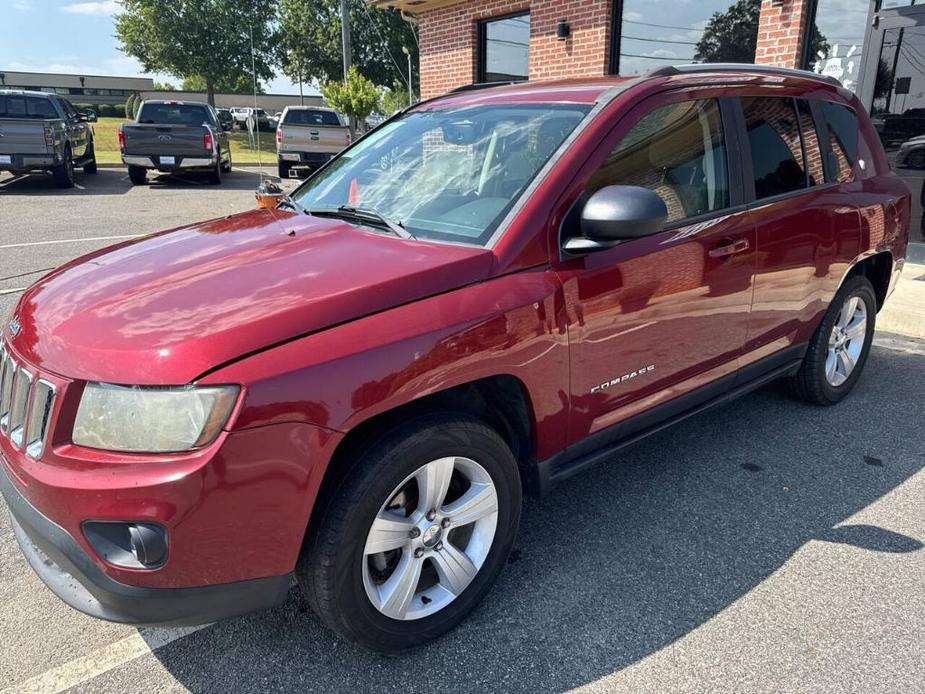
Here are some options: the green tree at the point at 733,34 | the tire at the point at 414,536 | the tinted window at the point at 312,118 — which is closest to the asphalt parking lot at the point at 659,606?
the tire at the point at 414,536

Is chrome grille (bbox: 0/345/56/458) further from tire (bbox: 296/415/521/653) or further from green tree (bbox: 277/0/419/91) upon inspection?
green tree (bbox: 277/0/419/91)

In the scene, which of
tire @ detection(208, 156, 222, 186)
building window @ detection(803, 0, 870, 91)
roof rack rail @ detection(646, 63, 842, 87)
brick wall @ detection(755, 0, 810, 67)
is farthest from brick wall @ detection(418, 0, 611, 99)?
tire @ detection(208, 156, 222, 186)

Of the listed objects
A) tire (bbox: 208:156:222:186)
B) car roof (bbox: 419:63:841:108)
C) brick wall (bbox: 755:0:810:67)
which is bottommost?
tire (bbox: 208:156:222:186)

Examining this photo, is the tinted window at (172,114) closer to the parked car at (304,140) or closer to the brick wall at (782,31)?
the parked car at (304,140)

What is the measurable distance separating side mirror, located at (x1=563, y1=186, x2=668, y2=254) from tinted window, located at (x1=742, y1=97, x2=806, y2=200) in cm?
115

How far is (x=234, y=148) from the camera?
3167cm

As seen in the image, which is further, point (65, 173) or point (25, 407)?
point (65, 173)

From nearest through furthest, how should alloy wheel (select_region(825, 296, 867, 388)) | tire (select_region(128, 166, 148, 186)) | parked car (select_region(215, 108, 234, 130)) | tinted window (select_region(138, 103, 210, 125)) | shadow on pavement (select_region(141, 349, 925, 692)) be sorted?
shadow on pavement (select_region(141, 349, 925, 692)), alloy wheel (select_region(825, 296, 867, 388)), tire (select_region(128, 166, 148, 186)), tinted window (select_region(138, 103, 210, 125)), parked car (select_region(215, 108, 234, 130))

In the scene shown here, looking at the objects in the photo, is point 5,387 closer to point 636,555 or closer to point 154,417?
point 154,417

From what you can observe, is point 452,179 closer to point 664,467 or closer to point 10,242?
point 664,467

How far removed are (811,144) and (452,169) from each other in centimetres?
205

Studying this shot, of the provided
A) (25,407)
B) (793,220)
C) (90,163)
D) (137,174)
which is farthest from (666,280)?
(90,163)

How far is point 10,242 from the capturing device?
9.14 m

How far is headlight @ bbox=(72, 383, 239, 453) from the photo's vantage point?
5.95ft
